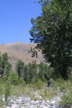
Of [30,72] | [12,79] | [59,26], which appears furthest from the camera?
[30,72]

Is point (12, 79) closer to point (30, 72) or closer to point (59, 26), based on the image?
point (59, 26)

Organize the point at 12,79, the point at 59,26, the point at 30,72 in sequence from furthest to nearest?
the point at 30,72 < the point at 12,79 < the point at 59,26

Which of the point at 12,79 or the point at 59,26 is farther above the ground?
the point at 59,26

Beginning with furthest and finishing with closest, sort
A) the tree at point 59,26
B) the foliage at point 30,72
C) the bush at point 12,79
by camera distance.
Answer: the foliage at point 30,72
the tree at point 59,26
the bush at point 12,79

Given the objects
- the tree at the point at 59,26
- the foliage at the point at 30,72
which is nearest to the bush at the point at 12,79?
the tree at the point at 59,26

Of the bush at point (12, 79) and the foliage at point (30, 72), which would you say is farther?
the foliage at point (30, 72)

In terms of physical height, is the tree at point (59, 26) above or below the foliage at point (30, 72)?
above

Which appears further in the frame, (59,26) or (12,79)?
(12,79)

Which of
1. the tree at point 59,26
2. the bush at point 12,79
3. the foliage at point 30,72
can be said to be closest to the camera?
the bush at point 12,79

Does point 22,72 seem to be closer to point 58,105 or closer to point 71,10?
point 71,10

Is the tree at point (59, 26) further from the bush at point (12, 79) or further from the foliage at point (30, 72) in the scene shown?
the foliage at point (30, 72)

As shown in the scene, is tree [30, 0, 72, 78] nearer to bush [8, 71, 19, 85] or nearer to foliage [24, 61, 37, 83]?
bush [8, 71, 19, 85]

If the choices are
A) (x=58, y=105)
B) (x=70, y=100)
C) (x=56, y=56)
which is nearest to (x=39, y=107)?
(x=58, y=105)

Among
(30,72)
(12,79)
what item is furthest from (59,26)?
(30,72)
